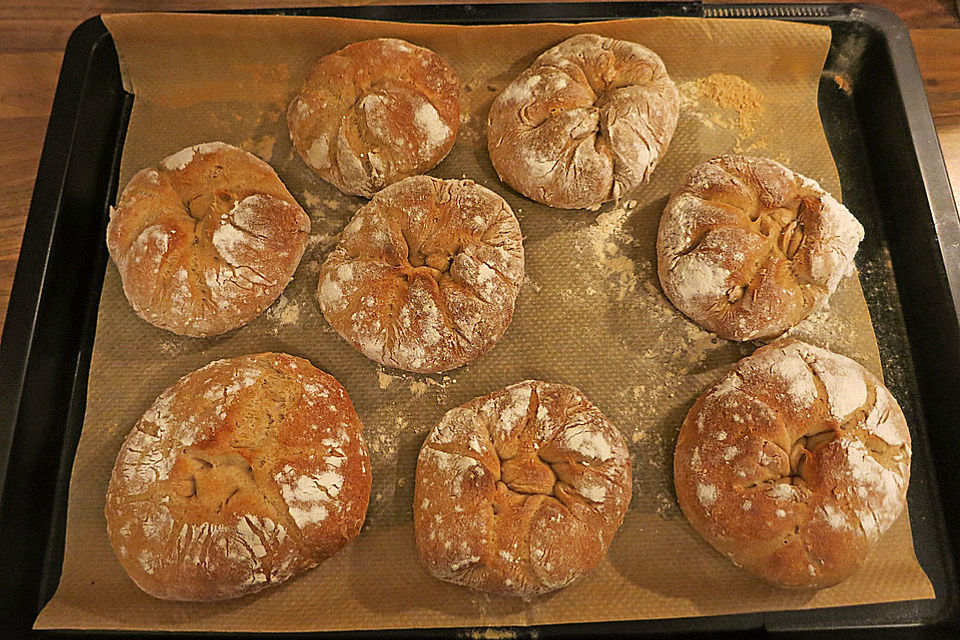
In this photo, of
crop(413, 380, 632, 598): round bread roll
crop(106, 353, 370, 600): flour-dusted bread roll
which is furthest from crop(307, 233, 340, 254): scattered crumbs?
crop(413, 380, 632, 598): round bread roll

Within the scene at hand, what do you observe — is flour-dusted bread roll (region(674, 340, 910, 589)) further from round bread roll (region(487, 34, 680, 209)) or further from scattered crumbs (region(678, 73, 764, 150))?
scattered crumbs (region(678, 73, 764, 150))

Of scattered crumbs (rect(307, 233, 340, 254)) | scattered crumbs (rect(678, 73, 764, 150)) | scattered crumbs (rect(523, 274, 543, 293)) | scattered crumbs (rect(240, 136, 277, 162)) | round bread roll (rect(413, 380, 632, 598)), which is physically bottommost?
round bread roll (rect(413, 380, 632, 598))

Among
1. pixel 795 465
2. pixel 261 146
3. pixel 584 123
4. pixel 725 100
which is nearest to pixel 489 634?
pixel 795 465

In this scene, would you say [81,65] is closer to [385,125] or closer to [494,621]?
[385,125]

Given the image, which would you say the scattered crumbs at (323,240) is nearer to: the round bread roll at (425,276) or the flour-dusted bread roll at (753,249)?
the round bread roll at (425,276)

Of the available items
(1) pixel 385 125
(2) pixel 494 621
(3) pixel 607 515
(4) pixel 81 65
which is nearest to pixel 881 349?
(3) pixel 607 515

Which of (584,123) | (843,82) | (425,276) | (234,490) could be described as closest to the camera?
(234,490)

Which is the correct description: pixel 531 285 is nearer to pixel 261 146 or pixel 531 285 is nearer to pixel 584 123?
pixel 584 123
